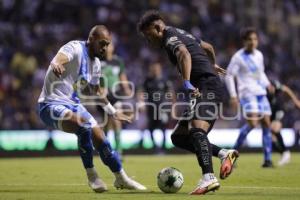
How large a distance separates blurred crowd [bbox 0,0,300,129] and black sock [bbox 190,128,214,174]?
13642 mm

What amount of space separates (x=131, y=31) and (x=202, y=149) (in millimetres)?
18055

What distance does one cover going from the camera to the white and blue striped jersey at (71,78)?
9805 millimetres

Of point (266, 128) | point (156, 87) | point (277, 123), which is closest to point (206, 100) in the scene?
point (266, 128)

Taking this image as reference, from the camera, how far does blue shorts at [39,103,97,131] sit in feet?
31.8

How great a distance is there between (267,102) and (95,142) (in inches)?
259

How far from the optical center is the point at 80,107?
9969 mm

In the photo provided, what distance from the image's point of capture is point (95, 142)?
9.84 m

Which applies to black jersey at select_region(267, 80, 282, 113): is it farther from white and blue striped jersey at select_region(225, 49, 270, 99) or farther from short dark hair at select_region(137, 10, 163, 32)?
short dark hair at select_region(137, 10, 163, 32)

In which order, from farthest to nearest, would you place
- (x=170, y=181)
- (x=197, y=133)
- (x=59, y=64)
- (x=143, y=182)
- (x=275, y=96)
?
1. (x=275, y=96)
2. (x=143, y=182)
3. (x=170, y=181)
4. (x=197, y=133)
5. (x=59, y=64)

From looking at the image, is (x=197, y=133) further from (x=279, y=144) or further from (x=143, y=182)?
(x=279, y=144)

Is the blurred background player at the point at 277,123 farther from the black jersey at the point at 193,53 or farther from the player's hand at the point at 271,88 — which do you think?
the black jersey at the point at 193,53

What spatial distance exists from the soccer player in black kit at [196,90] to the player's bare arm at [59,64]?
40.5 inches

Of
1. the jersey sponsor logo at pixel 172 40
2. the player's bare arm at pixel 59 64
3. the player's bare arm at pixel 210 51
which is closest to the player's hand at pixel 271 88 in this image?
the player's bare arm at pixel 210 51

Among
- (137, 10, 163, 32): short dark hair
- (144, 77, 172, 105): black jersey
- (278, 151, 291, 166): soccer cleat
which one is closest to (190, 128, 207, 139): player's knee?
(137, 10, 163, 32): short dark hair
